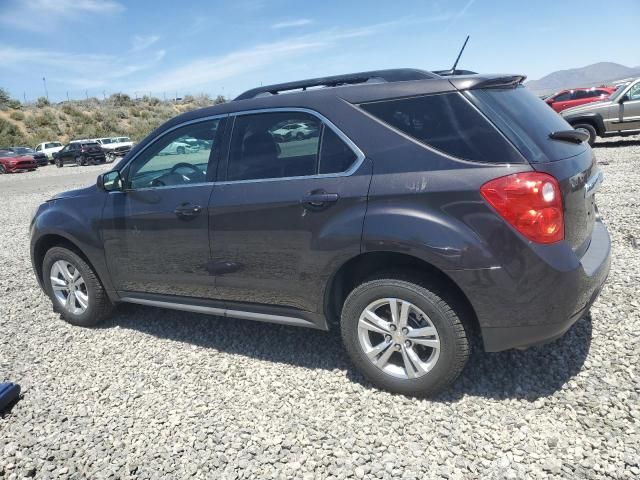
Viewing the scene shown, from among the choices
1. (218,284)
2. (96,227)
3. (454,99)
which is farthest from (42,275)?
(454,99)

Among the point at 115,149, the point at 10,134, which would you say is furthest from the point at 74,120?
the point at 115,149

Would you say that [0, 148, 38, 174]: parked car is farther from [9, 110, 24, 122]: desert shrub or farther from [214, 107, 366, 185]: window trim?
[214, 107, 366, 185]: window trim

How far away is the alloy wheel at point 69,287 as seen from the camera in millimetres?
4309

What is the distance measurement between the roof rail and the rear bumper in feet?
4.07

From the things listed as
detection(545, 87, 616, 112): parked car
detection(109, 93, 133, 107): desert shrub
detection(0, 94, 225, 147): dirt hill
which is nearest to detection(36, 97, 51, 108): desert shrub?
detection(0, 94, 225, 147): dirt hill

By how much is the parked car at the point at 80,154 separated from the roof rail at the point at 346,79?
3008cm

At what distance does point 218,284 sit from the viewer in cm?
347

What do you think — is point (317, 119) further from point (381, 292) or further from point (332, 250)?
point (381, 292)

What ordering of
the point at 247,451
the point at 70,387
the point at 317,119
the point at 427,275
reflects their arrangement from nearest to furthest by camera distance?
the point at 247,451, the point at 427,275, the point at 317,119, the point at 70,387

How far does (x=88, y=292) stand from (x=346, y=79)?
283cm

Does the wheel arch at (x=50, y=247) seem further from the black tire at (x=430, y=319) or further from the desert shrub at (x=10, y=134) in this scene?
the desert shrub at (x=10, y=134)

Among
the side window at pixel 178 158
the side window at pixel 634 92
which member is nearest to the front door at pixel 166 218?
the side window at pixel 178 158

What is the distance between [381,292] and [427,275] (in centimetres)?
28

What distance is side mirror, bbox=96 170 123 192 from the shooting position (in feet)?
12.7
